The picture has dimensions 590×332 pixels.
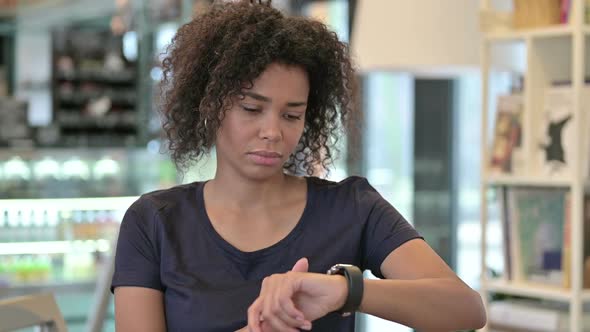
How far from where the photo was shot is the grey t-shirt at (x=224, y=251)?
1664 mm

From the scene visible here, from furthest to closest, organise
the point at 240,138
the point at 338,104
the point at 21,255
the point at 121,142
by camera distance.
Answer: the point at 121,142, the point at 21,255, the point at 338,104, the point at 240,138

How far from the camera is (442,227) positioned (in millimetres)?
5137

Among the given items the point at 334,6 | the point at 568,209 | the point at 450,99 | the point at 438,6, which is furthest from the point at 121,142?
the point at 568,209

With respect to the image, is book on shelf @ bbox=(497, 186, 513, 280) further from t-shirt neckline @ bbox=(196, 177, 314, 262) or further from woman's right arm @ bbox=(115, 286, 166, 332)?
woman's right arm @ bbox=(115, 286, 166, 332)

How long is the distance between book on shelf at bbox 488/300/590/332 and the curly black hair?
1.32m

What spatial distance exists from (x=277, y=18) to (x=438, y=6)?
1420 millimetres

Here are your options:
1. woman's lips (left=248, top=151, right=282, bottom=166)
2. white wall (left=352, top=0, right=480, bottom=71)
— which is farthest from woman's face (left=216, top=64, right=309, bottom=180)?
white wall (left=352, top=0, right=480, bottom=71)

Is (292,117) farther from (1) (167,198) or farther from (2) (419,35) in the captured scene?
(2) (419,35)

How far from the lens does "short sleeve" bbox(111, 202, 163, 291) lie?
1700mm

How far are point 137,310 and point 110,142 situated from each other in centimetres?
339

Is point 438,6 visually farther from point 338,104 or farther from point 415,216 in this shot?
point 415,216

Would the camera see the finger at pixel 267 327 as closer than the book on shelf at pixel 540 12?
Yes

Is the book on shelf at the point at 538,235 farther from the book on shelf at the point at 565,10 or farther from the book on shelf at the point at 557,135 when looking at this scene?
the book on shelf at the point at 565,10

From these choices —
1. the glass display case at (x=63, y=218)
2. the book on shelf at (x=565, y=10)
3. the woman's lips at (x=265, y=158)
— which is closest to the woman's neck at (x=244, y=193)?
the woman's lips at (x=265, y=158)
